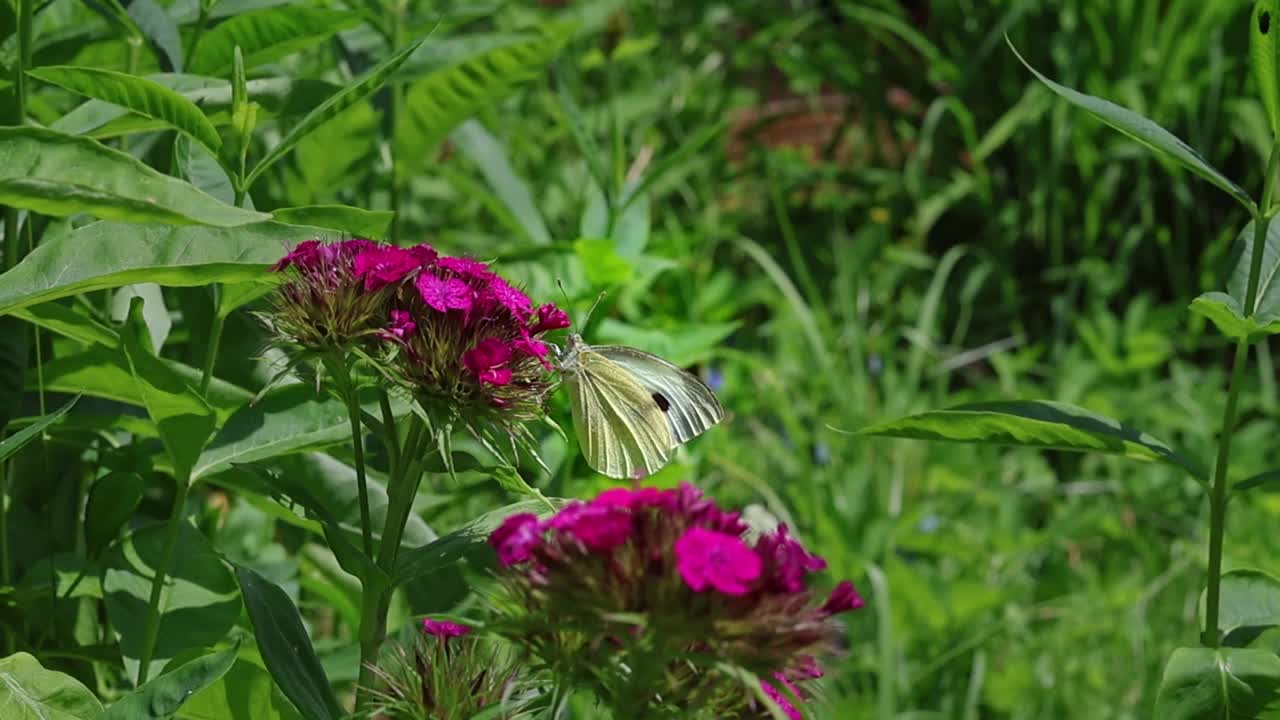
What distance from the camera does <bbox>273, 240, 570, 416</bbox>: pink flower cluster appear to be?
Result: 786 millimetres

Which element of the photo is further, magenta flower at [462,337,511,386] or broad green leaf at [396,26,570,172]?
broad green leaf at [396,26,570,172]

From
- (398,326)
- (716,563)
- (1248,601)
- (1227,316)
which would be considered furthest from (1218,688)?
(398,326)

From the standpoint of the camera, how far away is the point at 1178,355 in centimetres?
372

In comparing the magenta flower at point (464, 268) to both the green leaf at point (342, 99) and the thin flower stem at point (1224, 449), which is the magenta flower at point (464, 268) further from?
the thin flower stem at point (1224, 449)

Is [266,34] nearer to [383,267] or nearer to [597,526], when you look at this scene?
[383,267]

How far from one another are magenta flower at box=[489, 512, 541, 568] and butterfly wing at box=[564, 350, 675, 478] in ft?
1.38

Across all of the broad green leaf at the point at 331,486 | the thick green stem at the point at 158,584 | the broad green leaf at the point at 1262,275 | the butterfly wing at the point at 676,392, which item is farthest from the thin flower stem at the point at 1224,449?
the thick green stem at the point at 158,584

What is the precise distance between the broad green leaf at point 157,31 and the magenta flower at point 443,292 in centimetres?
42

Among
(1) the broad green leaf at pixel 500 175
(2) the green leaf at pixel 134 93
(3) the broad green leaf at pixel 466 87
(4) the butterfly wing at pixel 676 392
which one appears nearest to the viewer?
(2) the green leaf at pixel 134 93

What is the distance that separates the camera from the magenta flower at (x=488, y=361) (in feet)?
2.56

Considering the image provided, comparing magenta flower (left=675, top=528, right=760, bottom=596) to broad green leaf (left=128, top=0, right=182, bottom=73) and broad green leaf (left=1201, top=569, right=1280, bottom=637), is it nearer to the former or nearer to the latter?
broad green leaf (left=1201, top=569, right=1280, bottom=637)

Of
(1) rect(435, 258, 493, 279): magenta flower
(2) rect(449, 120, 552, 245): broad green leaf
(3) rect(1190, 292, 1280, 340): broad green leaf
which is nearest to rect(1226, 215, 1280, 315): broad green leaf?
(3) rect(1190, 292, 1280, 340): broad green leaf

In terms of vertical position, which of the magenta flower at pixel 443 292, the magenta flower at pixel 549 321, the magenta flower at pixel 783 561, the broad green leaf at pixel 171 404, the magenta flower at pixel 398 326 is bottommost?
the broad green leaf at pixel 171 404

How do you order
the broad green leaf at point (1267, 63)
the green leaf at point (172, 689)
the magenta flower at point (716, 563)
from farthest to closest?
the broad green leaf at point (1267, 63) → the green leaf at point (172, 689) → the magenta flower at point (716, 563)
